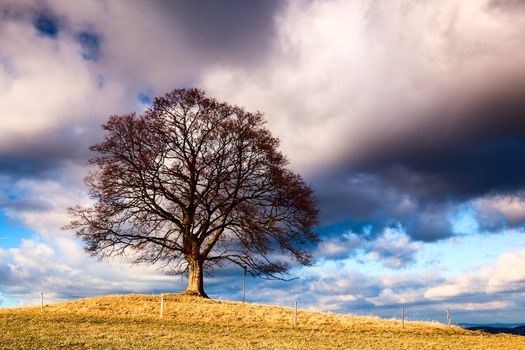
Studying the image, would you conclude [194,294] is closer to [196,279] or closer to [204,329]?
[196,279]

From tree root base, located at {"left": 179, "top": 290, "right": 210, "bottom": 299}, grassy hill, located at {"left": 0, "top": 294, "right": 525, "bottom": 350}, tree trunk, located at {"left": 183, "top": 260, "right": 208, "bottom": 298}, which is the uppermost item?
tree trunk, located at {"left": 183, "top": 260, "right": 208, "bottom": 298}

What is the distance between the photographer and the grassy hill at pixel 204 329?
60.0ft

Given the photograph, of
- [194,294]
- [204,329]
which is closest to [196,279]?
[194,294]

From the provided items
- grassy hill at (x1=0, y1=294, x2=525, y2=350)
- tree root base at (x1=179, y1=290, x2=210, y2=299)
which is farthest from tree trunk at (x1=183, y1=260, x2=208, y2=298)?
grassy hill at (x1=0, y1=294, x2=525, y2=350)

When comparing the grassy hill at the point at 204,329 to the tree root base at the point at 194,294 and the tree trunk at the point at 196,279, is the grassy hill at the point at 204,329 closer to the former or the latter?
the tree root base at the point at 194,294

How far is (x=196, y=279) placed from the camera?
35656 mm

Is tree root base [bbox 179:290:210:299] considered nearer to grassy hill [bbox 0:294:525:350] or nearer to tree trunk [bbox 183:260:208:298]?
tree trunk [bbox 183:260:208:298]

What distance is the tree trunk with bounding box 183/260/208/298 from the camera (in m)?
35.5

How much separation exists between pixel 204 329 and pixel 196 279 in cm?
1255

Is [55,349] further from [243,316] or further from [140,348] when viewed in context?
[243,316]

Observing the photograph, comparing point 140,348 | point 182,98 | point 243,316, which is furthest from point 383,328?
point 182,98

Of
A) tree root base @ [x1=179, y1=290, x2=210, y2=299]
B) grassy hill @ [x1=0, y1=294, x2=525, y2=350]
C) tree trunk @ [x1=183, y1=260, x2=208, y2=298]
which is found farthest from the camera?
tree trunk @ [x1=183, y1=260, x2=208, y2=298]

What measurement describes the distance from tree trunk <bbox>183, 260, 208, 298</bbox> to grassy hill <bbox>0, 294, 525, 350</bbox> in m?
2.37

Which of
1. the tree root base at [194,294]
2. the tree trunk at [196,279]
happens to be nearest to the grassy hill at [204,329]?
the tree root base at [194,294]
